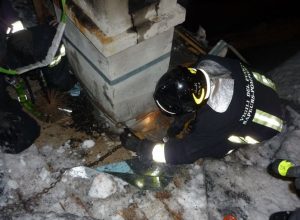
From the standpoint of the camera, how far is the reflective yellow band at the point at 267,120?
304 centimetres

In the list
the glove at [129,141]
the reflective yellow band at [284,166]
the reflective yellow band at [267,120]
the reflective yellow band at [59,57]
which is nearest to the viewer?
the reflective yellow band at [284,166]

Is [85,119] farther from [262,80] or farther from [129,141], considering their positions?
[262,80]

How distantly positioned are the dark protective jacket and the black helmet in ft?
0.56

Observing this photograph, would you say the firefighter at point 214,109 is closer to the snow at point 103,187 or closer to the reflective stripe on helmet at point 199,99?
the reflective stripe on helmet at point 199,99

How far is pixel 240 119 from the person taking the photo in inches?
115

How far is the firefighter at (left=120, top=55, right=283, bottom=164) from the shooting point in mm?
2777

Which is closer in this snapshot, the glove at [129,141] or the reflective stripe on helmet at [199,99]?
the reflective stripe on helmet at [199,99]

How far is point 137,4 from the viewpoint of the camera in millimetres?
2580

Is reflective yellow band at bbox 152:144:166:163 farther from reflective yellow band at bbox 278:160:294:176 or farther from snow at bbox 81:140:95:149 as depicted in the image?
reflective yellow band at bbox 278:160:294:176

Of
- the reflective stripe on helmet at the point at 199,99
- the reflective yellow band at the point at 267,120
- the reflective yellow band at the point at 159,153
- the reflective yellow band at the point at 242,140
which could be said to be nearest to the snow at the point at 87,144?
the reflective yellow band at the point at 159,153

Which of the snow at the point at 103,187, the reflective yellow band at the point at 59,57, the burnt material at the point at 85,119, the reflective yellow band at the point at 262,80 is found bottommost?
the snow at the point at 103,187

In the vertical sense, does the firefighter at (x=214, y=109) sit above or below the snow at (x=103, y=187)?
above

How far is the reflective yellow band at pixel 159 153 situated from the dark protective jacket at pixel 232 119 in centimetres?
5

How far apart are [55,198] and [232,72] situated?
2057mm
